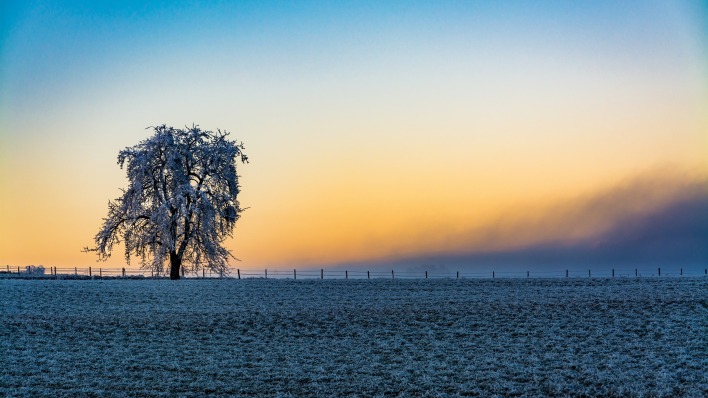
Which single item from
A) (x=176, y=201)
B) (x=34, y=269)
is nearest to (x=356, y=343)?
(x=176, y=201)

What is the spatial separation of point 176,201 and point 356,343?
1366 inches

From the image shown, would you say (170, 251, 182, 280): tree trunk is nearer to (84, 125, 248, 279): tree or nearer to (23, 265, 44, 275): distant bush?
(84, 125, 248, 279): tree

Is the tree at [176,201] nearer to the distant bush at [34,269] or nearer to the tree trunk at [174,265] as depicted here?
the tree trunk at [174,265]

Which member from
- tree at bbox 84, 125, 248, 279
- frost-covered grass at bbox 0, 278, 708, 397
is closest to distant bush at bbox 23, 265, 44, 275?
tree at bbox 84, 125, 248, 279

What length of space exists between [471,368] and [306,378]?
517cm

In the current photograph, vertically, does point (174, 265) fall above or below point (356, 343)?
above

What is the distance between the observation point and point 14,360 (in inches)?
902

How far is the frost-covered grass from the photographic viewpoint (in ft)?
63.0

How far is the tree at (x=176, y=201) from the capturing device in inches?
2271

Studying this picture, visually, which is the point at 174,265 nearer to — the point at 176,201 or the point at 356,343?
the point at 176,201

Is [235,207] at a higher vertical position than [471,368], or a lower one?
higher

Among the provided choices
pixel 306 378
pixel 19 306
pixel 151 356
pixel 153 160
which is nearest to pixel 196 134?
pixel 153 160

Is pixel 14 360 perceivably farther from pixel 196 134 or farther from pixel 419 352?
pixel 196 134

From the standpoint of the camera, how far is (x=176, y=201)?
56969 millimetres
